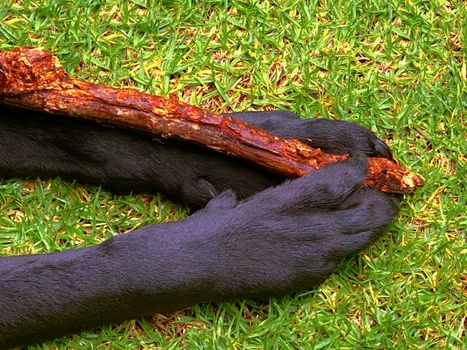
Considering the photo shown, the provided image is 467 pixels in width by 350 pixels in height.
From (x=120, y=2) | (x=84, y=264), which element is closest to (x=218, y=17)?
Answer: (x=120, y=2)

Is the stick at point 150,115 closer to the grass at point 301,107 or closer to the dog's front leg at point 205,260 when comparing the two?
the dog's front leg at point 205,260

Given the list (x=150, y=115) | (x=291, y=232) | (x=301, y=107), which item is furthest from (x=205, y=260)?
(x=301, y=107)

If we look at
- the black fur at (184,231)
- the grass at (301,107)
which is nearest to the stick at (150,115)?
the black fur at (184,231)

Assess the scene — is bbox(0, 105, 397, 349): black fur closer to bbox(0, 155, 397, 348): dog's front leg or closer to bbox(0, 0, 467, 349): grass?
bbox(0, 155, 397, 348): dog's front leg

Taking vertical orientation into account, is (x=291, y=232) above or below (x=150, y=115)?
below

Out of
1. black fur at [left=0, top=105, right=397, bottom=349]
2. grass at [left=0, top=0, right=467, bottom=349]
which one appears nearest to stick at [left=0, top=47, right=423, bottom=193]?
black fur at [left=0, top=105, right=397, bottom=349]

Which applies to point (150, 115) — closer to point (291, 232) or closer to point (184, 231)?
point (184, 231)
